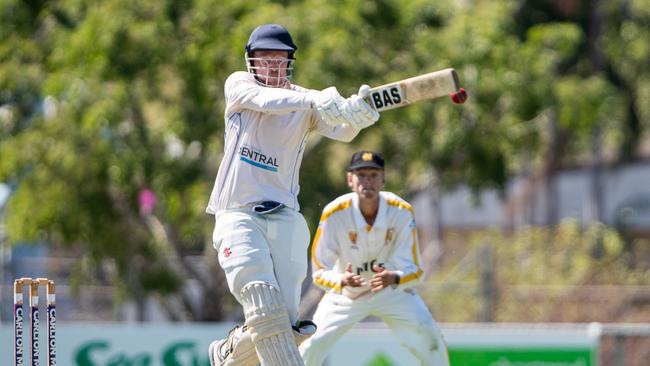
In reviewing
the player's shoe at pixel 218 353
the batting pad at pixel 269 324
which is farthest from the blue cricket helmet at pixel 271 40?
the player's shoe at pixel 218 353

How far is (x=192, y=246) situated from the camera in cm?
1916

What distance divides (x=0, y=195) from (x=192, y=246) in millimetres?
3390

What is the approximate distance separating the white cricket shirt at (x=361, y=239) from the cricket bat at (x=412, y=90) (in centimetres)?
263

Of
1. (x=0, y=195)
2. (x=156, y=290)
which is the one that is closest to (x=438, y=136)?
(x=156, y=290)

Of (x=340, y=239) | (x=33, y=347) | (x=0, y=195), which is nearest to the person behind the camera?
(x=33, y=347)

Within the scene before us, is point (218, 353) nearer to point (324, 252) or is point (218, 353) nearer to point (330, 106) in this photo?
point (330, 106)

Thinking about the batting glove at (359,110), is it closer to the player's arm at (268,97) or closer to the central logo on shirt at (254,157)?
the player's arm at (268,97)

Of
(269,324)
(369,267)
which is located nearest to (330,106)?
(269,324)

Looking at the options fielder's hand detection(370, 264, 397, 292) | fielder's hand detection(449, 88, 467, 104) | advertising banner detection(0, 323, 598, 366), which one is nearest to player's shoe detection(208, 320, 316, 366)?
fielder's hand detection(449, 88, 467, 104)

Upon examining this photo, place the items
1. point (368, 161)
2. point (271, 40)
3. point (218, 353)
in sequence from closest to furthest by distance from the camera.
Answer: point (271, 40), point (218, 353), point (368, 161)

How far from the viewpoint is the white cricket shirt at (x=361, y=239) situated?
9383 mm

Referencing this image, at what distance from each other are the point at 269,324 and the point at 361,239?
8.18 ft

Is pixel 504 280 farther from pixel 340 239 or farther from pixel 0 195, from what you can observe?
pixel 340 239

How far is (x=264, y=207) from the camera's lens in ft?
23.7
